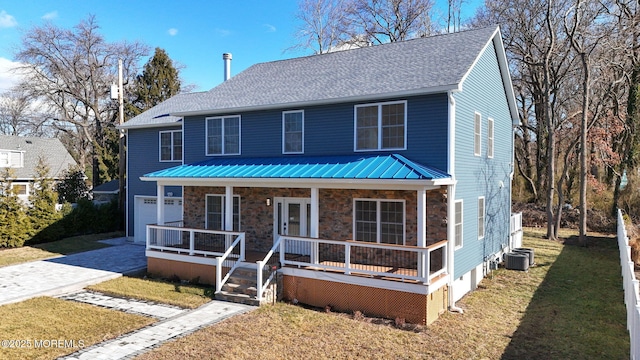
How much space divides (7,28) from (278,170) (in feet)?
113

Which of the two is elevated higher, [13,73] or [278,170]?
[13,73]

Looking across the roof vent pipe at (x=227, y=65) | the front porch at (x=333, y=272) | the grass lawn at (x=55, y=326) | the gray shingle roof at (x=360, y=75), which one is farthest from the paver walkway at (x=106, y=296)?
the roof vent pipe at (x=227, y=65)

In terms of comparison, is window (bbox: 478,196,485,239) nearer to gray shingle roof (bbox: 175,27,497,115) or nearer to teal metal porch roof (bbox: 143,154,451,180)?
teal metal porch roof (bbox: 143,154,451,180)

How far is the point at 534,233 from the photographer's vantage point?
2338 cm

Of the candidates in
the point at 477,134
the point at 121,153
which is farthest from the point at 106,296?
the point at 477,134

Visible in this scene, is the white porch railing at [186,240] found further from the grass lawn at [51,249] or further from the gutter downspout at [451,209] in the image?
the gutter downspout at [451,209]

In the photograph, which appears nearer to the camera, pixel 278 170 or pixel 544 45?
pixel 278 170

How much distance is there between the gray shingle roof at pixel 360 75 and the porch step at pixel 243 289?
5.44m

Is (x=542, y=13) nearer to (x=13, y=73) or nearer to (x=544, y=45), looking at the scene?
(x=544, y=45)

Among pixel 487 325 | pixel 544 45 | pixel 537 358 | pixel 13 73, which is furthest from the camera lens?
pixel 13 73

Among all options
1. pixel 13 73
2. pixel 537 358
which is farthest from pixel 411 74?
pixel 13 73

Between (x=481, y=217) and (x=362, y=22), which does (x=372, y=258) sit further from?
(x=362, y=22)

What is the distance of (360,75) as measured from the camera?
13875 mm

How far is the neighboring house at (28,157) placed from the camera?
2964 centimetres
